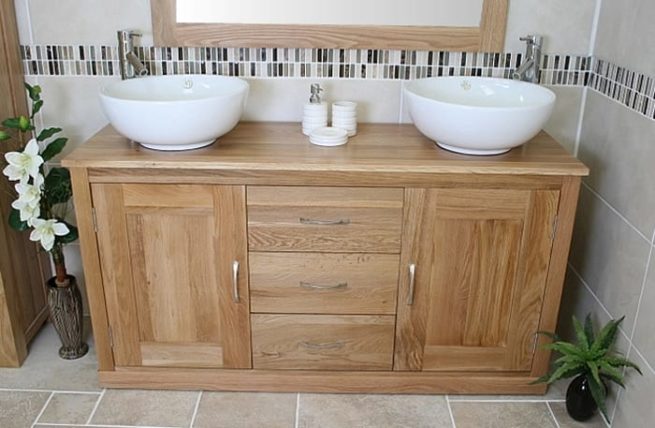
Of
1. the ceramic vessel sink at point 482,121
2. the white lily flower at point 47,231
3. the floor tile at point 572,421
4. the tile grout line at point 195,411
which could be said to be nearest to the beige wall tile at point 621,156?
the ceramic vessel sink at point 482,121

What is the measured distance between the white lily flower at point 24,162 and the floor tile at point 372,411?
108 cm

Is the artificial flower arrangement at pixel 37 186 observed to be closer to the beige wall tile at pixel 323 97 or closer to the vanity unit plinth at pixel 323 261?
the vanity unit plinth at pixel 323 261

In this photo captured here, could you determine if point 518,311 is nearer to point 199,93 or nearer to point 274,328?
point 274,328

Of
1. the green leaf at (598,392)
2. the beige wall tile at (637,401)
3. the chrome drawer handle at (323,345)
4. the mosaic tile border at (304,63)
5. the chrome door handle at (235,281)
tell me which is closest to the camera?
the beige wall tile at (637,401)

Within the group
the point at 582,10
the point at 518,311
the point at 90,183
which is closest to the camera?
the point at 90,183

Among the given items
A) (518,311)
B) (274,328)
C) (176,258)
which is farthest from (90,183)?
(518,311)

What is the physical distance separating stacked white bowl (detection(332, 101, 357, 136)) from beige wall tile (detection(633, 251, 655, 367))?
0.95 m

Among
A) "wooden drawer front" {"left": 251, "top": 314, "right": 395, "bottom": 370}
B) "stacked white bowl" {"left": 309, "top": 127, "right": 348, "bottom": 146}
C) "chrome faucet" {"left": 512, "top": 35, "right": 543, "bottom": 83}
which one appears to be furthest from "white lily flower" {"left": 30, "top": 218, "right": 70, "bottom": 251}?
"chrome faucet" {"left": 512, "top": 35, "right": 543, "bottom": 83}

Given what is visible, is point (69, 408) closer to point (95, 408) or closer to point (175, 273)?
point (95, 408)

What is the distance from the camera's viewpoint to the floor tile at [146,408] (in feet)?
6.40

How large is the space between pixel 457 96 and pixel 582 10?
493 mm

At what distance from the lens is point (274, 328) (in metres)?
1.99

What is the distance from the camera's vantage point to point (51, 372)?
217 centimetres

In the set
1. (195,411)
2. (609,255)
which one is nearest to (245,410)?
(195,411)
